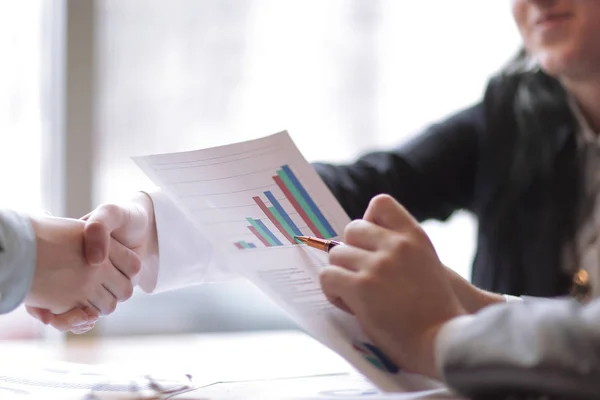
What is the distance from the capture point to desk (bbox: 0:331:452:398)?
2.48 ft

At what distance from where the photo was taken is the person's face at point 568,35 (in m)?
0.99

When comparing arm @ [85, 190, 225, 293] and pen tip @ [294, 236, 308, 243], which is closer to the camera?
pen tip @ [294, 236, 308, 243]

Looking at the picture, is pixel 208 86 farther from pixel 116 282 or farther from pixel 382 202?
pixel 382 202

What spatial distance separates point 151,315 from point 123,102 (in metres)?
0.55

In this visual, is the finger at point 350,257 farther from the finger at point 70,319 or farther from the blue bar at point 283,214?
the finger at point 70,319

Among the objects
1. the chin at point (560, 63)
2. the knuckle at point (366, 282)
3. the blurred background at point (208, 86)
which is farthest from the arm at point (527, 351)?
the blurred background at point (208, 86)

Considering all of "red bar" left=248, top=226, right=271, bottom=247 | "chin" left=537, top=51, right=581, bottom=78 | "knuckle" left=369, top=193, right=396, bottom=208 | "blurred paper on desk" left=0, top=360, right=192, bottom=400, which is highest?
"chin" left=537, top=51, right=581, bottom=78

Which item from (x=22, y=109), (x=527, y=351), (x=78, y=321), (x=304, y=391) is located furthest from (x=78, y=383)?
(x=22, y=109)

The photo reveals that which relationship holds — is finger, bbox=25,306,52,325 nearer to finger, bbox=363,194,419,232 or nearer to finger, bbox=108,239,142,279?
finger, bbox=108,239,142,279

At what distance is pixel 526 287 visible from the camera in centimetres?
108

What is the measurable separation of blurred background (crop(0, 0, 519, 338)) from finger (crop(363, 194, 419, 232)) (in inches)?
49.0

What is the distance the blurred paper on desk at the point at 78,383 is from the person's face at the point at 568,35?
679mm

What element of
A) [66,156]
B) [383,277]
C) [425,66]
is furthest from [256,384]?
[425,66]

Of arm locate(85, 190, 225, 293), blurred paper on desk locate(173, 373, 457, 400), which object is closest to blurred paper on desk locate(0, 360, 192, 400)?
blurred paper on desk locate(173, 373, 457, 400)
